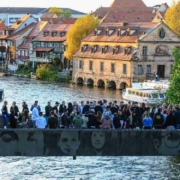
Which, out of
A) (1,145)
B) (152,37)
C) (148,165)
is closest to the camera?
(1,145)

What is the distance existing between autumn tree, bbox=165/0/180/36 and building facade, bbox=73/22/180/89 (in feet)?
24.5

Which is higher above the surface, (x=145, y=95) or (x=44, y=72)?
(x=44, y=72)

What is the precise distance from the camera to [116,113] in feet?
128

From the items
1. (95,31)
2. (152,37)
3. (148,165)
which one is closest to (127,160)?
(148,165)

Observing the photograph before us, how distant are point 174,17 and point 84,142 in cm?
7612

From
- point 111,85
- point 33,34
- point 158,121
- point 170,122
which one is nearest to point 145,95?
point 111,85

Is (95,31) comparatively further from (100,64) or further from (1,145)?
(1,145)

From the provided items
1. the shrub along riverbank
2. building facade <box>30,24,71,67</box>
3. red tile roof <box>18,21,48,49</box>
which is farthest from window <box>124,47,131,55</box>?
red tile roof <box>18,21,48,49</box>

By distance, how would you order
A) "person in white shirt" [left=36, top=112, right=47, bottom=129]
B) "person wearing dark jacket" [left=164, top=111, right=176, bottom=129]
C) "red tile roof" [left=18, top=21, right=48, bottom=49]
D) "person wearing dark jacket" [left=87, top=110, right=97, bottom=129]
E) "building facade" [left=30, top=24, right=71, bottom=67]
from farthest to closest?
1. "red tile roof" [left=18, top=21, right=48, bottom=49]
2. "building facade" [left=30, top=24, right=71, bottom=67]
3. "person wearing dark jacket" [left=164, top=111, right=176, bottom=129]
4. "person wearing dark jacket" [left=87, top=110, right=97, bottom=129]
5. "person in white shirt" [left=36, top=112, right=47, bottom=129]

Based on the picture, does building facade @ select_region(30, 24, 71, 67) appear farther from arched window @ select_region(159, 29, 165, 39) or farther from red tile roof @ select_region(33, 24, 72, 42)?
arched window @ select_region(159, 29, 165, 39)

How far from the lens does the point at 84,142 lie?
3550 cm

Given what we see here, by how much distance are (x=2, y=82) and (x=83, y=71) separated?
34.2ft

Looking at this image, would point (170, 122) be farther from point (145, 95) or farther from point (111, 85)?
point (111, 85)

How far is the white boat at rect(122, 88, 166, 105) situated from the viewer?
257ft
